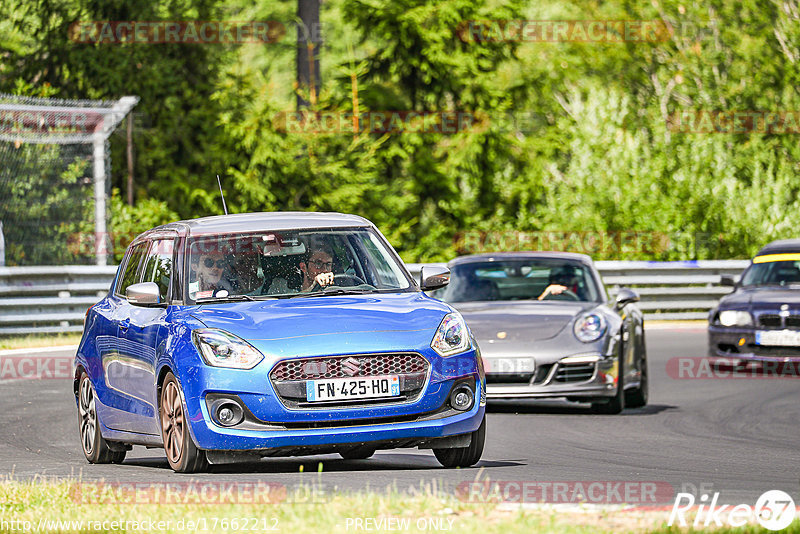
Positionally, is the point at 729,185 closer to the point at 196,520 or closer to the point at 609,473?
the point at 609,473

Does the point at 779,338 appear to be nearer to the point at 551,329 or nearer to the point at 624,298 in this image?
the point at 624,298

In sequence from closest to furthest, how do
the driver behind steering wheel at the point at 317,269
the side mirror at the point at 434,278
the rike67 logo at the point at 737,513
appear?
the rike67 logo at the point at 737,513, the driver behind steering wheel at the point at 317,269, the side mirror at the point at 434,278

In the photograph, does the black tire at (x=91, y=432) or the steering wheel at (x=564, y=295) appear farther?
the steering wheel at (x=564, y=295)

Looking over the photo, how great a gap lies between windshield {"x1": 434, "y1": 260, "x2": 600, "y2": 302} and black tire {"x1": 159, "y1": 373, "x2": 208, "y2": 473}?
623cm

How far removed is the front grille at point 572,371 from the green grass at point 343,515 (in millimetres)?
5941

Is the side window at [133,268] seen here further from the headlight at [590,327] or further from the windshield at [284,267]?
the headlight at [590,327]

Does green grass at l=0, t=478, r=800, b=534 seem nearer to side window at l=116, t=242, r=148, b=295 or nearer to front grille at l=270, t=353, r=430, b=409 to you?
front grille at l=270, t=353, r=430, b=409

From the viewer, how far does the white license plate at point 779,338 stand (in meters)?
17.5

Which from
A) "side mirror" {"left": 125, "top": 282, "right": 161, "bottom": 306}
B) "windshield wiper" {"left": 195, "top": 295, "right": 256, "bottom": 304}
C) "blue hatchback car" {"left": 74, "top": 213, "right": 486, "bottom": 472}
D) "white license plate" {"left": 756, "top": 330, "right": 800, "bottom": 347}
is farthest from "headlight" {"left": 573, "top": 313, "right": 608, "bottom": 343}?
"side mirror" {"left": 125, "top": 282, "right": 161, "bottom": 306}

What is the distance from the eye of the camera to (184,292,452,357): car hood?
8.61 m

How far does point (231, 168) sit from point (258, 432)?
21.0 m

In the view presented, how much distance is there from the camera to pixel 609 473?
9.41 metres

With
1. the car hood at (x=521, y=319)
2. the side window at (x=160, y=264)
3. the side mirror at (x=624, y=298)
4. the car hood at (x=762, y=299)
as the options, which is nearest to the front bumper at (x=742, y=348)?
the car hood at (x=762, y=299)

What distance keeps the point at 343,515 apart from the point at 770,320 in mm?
11660
